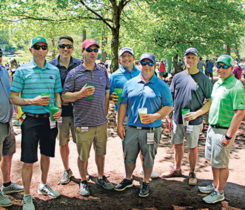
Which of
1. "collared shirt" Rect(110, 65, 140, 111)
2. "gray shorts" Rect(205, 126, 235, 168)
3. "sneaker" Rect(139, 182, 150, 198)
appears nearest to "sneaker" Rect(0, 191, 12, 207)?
"sneaker" Rect(139, 182, 150, 198)

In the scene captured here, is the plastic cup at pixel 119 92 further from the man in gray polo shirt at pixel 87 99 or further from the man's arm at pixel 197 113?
the man's arm at pixel 197 113

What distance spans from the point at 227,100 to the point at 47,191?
3.15 meters

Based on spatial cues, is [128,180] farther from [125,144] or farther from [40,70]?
[40,70]

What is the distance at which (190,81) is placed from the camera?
4.09m

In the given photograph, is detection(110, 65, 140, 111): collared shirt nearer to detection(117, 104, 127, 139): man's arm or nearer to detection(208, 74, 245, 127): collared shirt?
detection(117, 104, 127, 139): man's arm

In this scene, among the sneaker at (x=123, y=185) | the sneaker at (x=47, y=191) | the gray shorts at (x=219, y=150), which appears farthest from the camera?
the sneaker at (x=123, y=185)

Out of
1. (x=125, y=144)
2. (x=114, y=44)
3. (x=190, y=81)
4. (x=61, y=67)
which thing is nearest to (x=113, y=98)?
(x=125, y=144)

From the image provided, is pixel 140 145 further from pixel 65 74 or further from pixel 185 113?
pixel 65 74

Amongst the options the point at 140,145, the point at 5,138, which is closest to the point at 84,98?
the point at 140,145

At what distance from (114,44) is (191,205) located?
26.1 ft

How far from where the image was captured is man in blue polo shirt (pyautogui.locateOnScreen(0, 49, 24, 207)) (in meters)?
3.46

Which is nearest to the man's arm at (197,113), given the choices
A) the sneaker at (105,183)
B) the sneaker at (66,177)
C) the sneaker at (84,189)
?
the sneaker at (105,183)

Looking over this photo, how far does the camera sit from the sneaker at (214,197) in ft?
12.0

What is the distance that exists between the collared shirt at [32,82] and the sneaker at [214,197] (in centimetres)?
283
